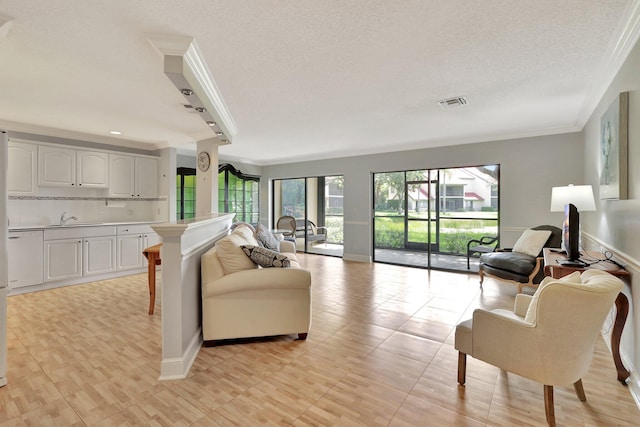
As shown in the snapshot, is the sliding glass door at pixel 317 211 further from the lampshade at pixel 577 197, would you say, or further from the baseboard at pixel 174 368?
the baseboard at pixel 174 368

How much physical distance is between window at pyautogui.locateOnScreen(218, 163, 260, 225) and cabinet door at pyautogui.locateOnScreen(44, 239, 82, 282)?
2.83 m

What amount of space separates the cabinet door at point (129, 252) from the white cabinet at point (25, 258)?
1023 mm

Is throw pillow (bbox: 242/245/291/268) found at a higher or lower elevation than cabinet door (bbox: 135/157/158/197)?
lower

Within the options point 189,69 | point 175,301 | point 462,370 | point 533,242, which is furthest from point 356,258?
point 189,69

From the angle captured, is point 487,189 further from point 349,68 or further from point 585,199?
point 349,68

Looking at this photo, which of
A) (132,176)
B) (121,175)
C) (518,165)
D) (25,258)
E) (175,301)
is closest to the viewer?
(175,301)

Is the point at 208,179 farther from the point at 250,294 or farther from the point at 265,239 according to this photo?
the point at 250,294

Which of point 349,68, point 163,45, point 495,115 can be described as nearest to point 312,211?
point 495,115

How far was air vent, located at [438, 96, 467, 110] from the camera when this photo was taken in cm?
339

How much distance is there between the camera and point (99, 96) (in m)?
3.31

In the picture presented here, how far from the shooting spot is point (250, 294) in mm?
2668

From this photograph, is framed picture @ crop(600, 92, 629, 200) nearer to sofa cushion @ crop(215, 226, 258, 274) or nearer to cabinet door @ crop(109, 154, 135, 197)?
sofa cushion @ crop(215, 226, 258, 274)

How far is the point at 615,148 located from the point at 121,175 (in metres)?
6.69

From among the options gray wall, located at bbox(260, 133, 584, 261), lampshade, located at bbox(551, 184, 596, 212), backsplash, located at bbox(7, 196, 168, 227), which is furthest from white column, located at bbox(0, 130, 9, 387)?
gray wall, located at bbox(260, 133, 584, 261)
